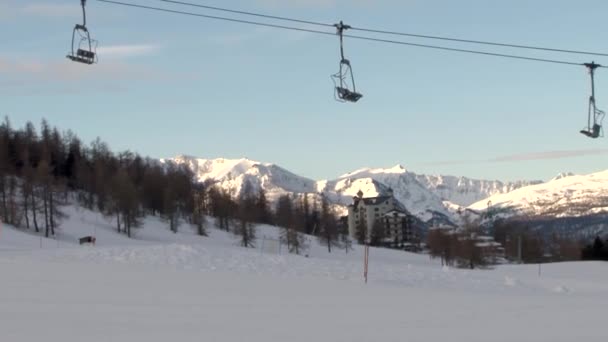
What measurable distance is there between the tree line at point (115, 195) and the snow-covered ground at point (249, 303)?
171ft

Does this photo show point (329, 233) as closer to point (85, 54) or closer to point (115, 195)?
point (115, 195)

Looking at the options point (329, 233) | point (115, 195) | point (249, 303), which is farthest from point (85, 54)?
point (329, 233)

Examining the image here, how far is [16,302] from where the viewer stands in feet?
58.1

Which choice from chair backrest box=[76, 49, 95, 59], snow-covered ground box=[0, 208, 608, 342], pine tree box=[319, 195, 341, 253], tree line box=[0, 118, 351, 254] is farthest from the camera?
pine tree box=[319, 195, 341, 253]

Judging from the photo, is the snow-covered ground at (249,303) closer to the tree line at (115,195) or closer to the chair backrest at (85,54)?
the chair backrest at (85,54)

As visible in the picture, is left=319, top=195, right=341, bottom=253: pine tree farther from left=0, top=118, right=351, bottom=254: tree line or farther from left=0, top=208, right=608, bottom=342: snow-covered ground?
left=0, top=208, right=608, bottom=342: snow-covered ground

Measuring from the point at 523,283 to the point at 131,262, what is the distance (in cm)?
1885

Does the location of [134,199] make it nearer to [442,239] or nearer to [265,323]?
[442,239]

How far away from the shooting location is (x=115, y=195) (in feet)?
312

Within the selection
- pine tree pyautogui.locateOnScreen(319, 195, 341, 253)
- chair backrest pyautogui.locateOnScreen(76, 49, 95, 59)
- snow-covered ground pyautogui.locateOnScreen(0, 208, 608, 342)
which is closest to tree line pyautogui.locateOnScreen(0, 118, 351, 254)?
pine tree pyautogui.locateOnScreen(319, 195, 341, 253)

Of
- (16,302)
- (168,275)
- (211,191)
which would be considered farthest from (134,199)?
(16,302)

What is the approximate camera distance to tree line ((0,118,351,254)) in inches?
3440

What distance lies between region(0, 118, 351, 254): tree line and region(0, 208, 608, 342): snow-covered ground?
52.2 meters

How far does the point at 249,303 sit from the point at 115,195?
77.5m
